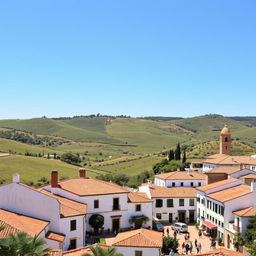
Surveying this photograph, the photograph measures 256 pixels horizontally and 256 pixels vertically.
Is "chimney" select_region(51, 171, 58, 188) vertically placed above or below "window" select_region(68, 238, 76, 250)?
above

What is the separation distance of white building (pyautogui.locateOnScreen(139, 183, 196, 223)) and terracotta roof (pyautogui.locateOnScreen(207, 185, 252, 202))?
7.27m

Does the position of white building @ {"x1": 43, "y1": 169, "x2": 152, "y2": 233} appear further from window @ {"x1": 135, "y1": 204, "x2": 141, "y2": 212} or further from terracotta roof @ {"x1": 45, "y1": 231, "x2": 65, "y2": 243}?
terracotta roof @ {"x1": 45, "y1": 231, "x2": 65, "y2": 243}

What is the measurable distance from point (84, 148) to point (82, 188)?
146 m

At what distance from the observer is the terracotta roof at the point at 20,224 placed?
92.7ft

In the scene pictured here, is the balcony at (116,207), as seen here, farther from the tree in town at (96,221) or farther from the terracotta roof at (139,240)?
the terracotta roof at (139,240)

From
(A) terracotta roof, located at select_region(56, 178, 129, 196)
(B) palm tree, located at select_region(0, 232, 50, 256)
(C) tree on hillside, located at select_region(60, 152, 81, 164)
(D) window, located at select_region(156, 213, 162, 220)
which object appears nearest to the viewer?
Answer: (B) palm tree, located at select_region(0, 232, 50, 256)

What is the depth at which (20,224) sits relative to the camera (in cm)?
3044

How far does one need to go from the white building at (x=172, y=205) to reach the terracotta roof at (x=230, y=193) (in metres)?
7.27

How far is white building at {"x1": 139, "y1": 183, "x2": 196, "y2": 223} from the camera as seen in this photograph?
5438 centimetres

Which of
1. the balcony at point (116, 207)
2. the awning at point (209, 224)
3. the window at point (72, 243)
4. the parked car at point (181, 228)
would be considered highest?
the balcony at point (116, 207)

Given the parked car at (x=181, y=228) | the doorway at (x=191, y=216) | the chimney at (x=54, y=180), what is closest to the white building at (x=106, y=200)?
the chimney at (x=54, y=180)

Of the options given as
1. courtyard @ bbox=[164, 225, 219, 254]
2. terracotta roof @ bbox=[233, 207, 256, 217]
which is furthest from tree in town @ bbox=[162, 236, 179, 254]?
terracotta roof @ bbox=[233, 207, 256, 217]

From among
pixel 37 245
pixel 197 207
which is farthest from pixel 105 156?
pixel 37 245

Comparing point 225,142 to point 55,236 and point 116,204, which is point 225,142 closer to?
point 116,204
